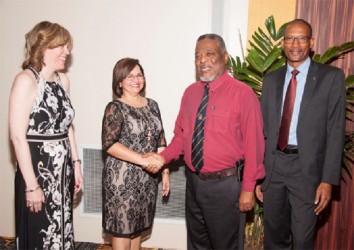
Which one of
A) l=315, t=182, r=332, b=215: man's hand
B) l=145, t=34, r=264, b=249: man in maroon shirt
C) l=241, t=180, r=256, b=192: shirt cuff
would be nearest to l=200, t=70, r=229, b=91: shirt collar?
l=145, t=34, r=264, b=249: man in maroon shirt

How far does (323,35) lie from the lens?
331 cm

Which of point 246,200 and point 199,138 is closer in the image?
point 246,200

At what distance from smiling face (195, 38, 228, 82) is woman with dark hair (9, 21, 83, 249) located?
92 centimetres

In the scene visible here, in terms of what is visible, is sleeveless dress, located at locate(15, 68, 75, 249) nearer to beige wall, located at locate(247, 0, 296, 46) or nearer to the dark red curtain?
beige wall, located at locate(247, 0, 296, 46)

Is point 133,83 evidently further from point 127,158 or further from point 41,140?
point 41,140

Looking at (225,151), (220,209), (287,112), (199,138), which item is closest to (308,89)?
(287,112)

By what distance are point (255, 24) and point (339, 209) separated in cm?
197

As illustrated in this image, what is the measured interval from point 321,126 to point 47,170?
6.02 feet

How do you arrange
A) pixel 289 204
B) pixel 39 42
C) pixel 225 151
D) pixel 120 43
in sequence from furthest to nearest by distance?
pixel 120 43 < pixel 289 204 < pixel 225 151 < pixel 39 42

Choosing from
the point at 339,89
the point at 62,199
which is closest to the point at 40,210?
the point at 62,199

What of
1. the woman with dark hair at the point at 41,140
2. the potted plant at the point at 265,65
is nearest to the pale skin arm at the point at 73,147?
the woman with dark hair at the point at 41,140

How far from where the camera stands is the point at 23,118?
86.4 inches

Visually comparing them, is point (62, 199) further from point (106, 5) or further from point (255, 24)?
point (255, 24)

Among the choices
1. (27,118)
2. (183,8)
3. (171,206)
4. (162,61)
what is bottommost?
(171,206)
